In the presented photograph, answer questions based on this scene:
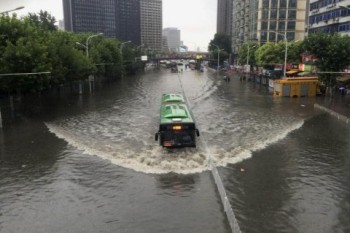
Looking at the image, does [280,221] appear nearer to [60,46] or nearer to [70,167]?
[70,167]

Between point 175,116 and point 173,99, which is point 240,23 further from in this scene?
point 175,116

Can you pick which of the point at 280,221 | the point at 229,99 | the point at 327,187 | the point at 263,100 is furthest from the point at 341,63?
the point at 280,221

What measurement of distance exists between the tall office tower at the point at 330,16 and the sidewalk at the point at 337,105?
1780 cm

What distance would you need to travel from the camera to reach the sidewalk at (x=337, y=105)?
134 feet

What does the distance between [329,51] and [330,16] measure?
24.9m

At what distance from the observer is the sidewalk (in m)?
40.8

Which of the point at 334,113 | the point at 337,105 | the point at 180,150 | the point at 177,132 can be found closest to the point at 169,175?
the point at 177,132

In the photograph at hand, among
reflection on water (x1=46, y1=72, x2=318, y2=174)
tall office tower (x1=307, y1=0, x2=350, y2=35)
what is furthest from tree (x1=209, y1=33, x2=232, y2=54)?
reflection on water (x1=46, y1=72, x2=318, y2=174)

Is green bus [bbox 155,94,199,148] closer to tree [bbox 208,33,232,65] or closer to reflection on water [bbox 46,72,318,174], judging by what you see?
reflection on water [bbox 46,72,318,174]

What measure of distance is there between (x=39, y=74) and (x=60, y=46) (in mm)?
13213

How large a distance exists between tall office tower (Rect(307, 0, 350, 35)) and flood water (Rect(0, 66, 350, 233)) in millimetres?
36162

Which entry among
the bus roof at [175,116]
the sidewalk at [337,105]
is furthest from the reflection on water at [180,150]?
the sidewalk at [337,105]

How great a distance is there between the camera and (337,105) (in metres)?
48.7

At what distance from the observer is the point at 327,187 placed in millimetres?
20359
